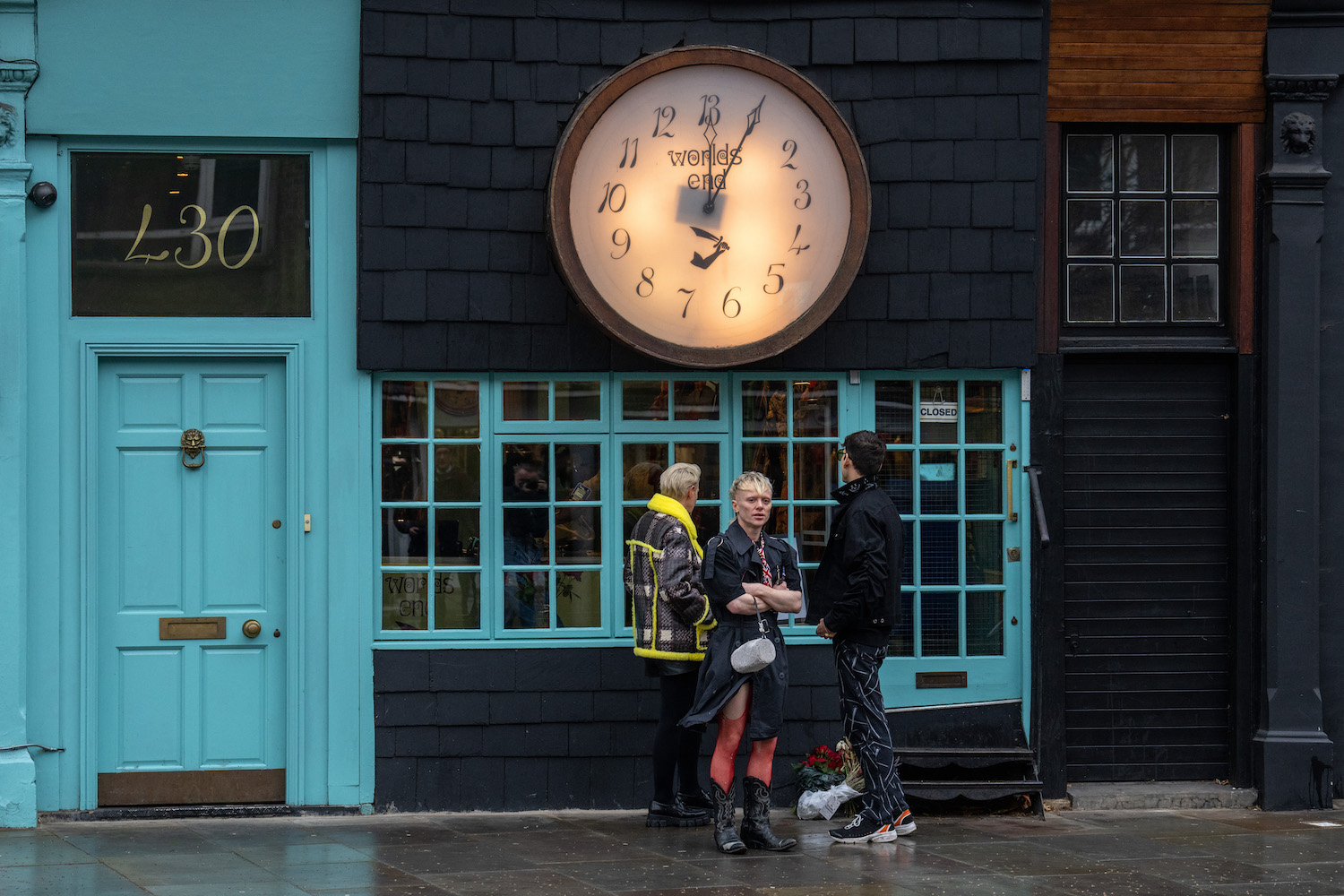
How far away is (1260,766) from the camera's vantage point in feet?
28.4

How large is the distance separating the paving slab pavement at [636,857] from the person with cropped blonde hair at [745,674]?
0.26 metres

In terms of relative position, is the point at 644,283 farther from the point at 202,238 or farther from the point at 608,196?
the point at 202,238

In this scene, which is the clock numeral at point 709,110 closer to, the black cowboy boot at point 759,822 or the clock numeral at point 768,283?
the clock numeral at point 768,283

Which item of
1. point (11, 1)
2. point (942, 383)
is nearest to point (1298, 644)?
point (942, 383)

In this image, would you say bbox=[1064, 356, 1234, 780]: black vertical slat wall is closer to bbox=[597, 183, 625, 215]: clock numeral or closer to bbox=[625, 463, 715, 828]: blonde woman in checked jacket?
bbox=[625, 463, 715, 828]: blonde woman in checked jacket

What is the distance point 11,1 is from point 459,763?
4.62 m

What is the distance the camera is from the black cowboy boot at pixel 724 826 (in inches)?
282

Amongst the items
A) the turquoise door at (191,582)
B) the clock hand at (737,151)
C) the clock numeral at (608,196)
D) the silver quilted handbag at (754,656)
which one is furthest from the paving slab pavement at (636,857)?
the clock hand at (737,151)

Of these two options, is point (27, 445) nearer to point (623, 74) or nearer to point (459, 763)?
point (459, 763)

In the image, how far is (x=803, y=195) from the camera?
27.2 feet

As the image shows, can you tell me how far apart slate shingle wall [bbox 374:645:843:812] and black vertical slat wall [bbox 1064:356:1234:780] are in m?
1.88

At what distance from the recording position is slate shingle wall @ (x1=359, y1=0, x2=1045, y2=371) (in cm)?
818

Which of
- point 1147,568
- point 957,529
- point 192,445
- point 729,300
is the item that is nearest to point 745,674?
point 957,529

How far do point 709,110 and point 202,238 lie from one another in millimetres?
2802
